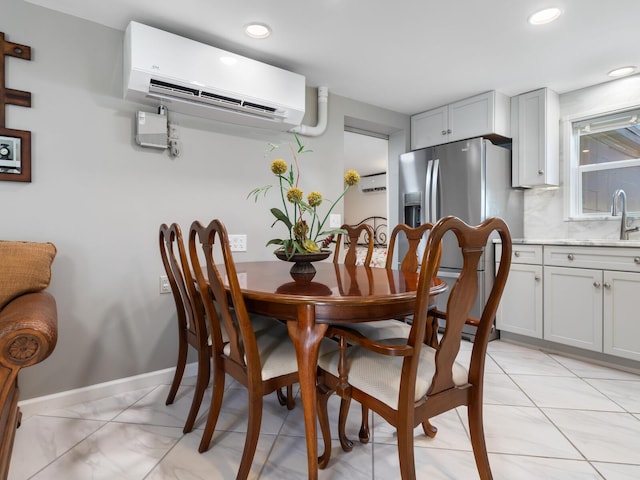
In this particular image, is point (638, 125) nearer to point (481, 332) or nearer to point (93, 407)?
point (481, 332)

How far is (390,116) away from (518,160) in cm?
130

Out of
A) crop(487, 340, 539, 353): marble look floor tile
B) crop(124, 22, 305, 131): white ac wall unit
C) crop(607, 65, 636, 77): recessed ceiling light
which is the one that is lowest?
crop(487, 340, 539, 353): marble look floor tile

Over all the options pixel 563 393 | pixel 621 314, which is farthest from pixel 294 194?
pixel 621 314

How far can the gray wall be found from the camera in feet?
6.43

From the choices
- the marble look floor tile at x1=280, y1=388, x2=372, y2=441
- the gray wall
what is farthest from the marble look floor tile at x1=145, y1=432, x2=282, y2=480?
the gray wall

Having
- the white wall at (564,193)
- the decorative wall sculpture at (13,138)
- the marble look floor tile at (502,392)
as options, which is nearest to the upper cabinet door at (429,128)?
the white wall at (564,193)

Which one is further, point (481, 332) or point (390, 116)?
point (390, 116)

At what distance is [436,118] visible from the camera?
3.63m

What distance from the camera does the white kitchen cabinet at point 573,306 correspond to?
263cm

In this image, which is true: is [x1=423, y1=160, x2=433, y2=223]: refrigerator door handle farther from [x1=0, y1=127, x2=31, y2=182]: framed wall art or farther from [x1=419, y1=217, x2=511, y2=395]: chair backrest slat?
[x1=0, y1=127, x2=31, y2=182]: framed wall art

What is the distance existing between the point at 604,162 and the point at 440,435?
2.87m

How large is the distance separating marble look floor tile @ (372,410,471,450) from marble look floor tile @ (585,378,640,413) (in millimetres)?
1045

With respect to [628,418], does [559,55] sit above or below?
above

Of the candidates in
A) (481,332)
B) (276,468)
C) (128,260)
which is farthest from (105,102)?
(481,332)
